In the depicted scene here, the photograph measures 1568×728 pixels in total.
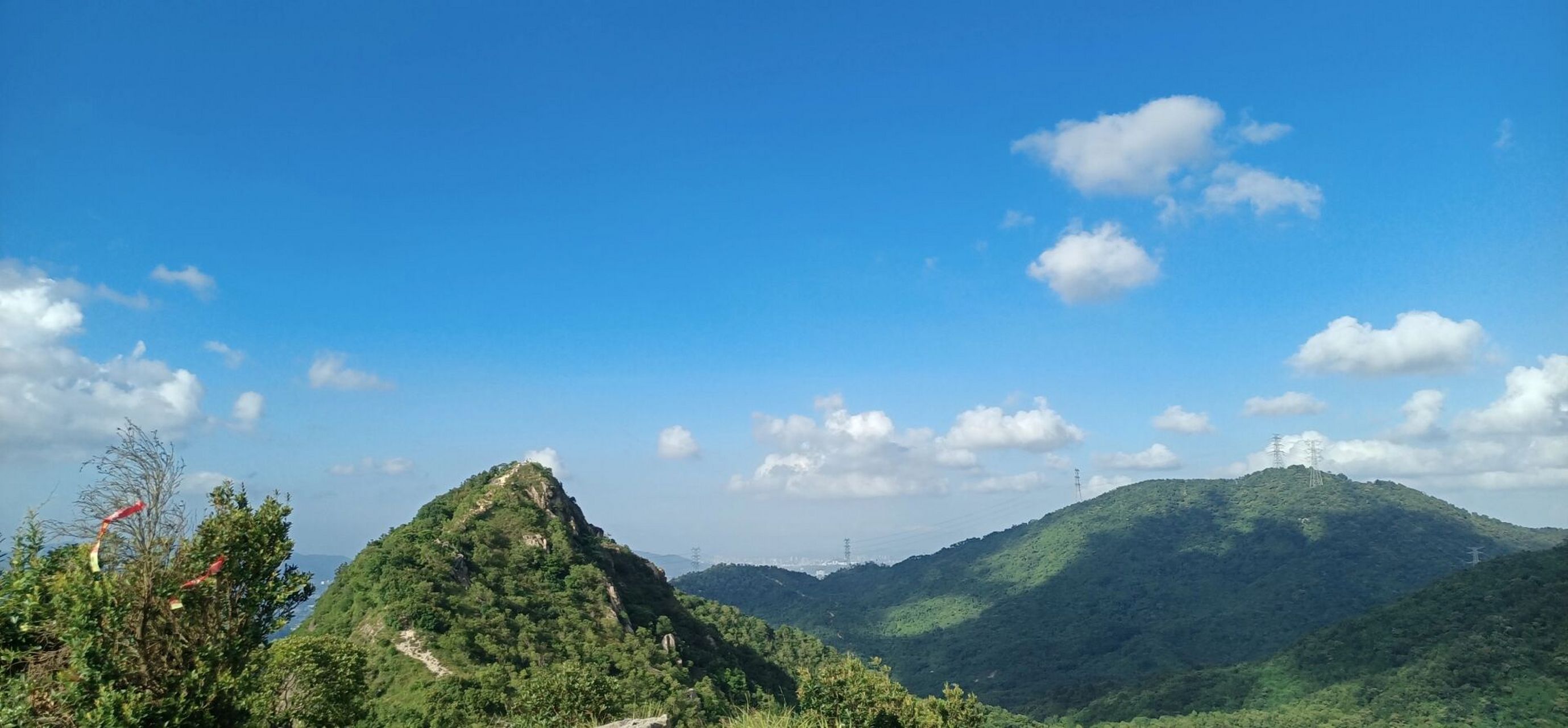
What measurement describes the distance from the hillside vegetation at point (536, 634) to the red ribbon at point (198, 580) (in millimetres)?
20802

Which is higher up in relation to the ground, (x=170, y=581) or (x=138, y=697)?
(x=170, y=581)

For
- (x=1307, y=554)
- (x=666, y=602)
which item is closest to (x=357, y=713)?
(x=666, y=602)

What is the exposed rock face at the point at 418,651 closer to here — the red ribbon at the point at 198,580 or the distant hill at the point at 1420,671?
the red ribbon at the point at 198,580

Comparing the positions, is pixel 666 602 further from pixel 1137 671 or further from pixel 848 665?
pixel 1137 671

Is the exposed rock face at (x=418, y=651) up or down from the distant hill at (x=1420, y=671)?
up

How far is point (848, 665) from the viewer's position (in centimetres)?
3212

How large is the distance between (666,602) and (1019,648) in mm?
130725

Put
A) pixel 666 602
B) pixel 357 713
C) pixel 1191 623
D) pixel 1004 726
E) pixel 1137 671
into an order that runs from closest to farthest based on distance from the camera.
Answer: pixel 357 713, pixel 666 602, pixel 1004 726, pixel 1137 671, pixel 1191 623

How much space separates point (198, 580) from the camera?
43.4 ft

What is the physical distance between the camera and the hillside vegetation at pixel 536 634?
117 feet

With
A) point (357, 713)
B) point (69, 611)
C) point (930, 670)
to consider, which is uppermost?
point (69, 611)

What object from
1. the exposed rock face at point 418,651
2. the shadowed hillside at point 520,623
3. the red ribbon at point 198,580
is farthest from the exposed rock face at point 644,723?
the exposed rock face at point 418,651

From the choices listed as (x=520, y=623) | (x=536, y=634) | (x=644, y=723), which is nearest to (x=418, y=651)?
(x=520, y=623)

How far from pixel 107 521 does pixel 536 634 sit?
4607 cm
